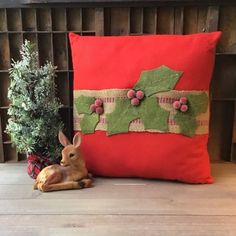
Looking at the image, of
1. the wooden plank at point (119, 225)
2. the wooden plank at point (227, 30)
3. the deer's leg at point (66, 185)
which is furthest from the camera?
the wooden plank at point (227, 30)

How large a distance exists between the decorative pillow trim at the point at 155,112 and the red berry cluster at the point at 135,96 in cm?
1

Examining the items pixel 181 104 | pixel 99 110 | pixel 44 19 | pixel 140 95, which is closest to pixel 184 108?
pixel 181 104

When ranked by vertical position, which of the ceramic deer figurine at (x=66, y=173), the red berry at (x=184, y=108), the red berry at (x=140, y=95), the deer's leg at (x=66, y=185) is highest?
the red berry at (x=140, y=95)

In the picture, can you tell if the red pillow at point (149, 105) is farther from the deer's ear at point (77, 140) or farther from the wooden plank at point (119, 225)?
the wooden plank at point (119, 225)

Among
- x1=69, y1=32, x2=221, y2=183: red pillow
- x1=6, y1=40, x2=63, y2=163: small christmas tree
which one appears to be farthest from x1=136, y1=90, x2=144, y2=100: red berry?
x1=6, y1=40, x2=63, y2=163: small christmas tree

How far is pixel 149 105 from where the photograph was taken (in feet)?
3.05

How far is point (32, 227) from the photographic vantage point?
0.74 m

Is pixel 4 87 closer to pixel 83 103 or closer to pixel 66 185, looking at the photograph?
pixel 83 103

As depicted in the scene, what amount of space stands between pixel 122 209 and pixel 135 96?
1.03 feet

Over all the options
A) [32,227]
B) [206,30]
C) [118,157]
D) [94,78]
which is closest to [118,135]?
[118,157]

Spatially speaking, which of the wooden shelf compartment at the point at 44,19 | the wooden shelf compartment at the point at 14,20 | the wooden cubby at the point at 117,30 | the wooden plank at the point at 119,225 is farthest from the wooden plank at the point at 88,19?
the wooden plank at the point at 119,225

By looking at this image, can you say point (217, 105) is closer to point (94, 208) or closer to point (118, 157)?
point (118, 157)

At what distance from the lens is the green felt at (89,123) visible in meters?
0.97

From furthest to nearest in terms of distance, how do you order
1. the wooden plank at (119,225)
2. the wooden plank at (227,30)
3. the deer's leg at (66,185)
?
the wooden plank at (227,30) → the deer's leg at (66,185) → the wooden plank at (119,225)
